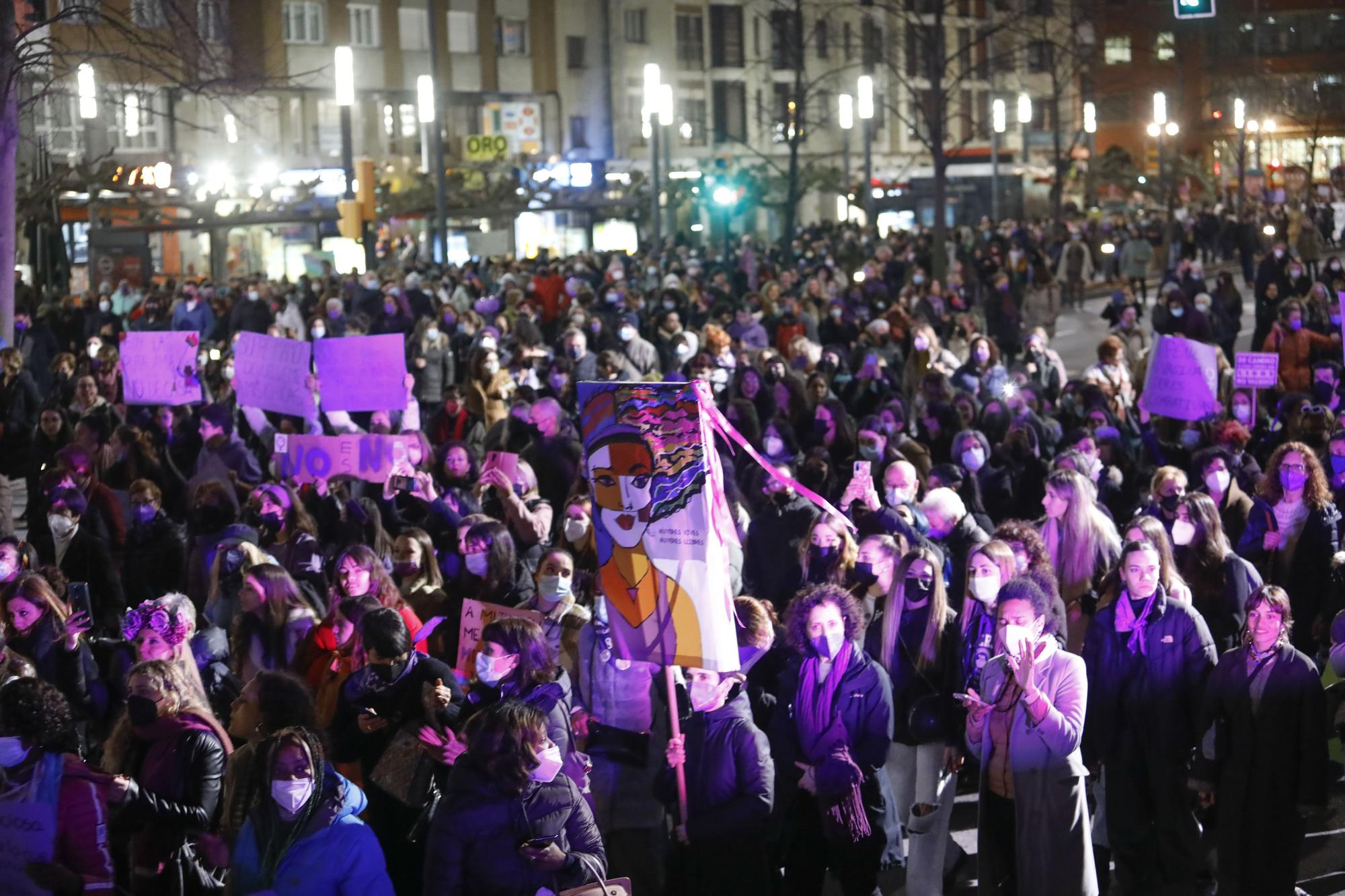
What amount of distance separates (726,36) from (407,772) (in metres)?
58.1

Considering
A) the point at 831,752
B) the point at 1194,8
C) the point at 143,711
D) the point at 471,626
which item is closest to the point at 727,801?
the point at 831,752

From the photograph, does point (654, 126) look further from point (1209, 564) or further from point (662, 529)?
point (662, 529)

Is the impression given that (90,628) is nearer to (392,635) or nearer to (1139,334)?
(392,635)

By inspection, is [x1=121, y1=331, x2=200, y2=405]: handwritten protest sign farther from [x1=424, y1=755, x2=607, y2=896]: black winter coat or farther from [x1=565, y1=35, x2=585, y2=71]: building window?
[x1=565, y1=35, x2=585, y2=71]: building window

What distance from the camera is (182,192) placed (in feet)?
104

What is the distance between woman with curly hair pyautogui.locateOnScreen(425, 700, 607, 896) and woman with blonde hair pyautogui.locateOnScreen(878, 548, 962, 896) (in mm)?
2130

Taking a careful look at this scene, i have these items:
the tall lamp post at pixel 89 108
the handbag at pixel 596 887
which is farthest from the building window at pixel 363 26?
the handbag at pixel 596 887

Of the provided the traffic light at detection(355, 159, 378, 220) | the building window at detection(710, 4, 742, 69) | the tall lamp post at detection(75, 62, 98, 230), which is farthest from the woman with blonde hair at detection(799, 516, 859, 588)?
the building window at detection(710, 4, 742, 69)

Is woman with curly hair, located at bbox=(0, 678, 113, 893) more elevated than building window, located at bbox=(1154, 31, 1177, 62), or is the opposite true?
building window, located at bbox=(1154, 31, 1177, 62)

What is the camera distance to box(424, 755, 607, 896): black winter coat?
16.8ft

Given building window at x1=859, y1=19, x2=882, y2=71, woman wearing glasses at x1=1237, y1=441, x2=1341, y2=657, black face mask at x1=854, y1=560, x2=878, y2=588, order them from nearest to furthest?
black face mask at x1=854, y1=560, x2=878, y2=588 < woman wearing glasses at x1=1237, y1=441, x2=1341, y2=657 < building window at x1=859, y1=19, x2=882, y2=71

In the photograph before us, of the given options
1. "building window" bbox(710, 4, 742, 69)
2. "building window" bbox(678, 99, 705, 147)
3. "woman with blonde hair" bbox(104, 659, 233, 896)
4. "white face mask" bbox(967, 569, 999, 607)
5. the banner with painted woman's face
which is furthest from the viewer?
"building window" bbox(710, 4, 742, 69)

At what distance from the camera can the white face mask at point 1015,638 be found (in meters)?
6.40

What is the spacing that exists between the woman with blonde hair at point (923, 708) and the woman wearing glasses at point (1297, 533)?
264 cm
